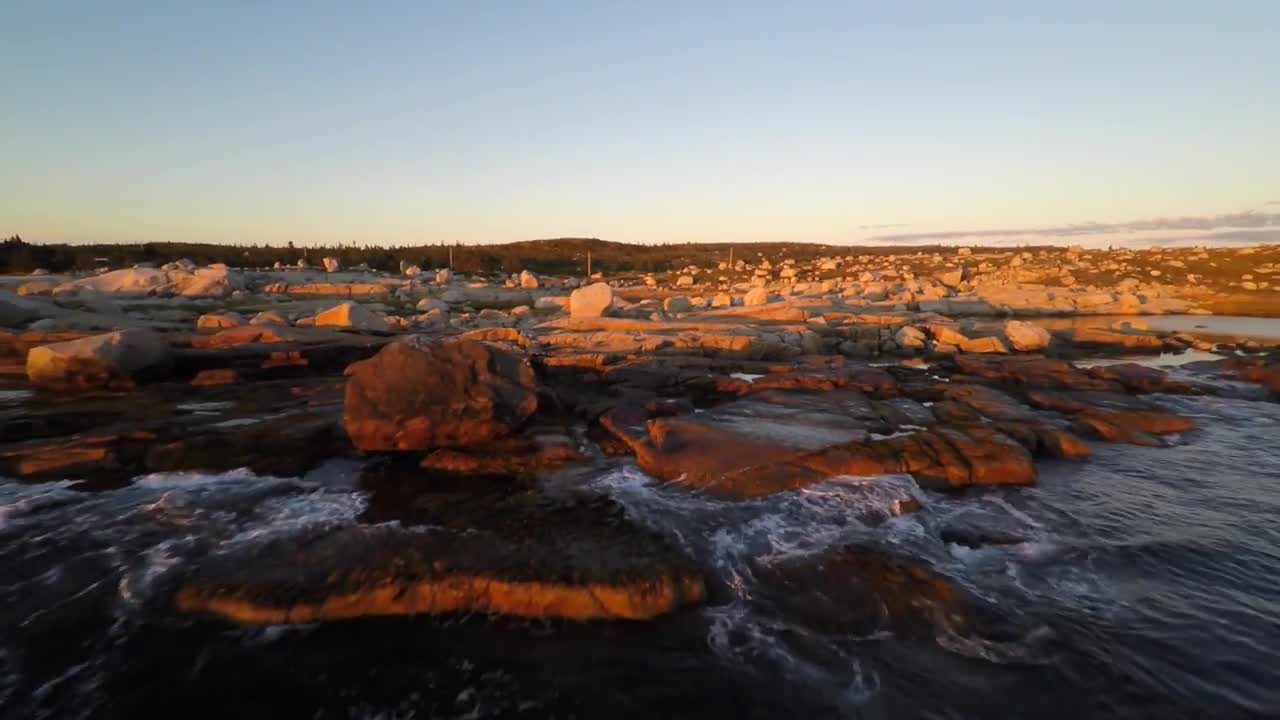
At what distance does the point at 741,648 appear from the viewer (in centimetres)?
540

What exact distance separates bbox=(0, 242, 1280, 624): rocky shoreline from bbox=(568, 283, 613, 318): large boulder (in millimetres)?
140

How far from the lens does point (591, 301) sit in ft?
84.7

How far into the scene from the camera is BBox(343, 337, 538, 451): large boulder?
9.98 m

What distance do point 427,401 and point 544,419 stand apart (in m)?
2.69

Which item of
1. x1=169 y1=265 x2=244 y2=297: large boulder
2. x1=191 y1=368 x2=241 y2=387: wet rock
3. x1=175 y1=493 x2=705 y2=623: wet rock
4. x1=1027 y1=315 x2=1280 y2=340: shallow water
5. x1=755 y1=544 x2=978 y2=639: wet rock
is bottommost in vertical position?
x1=1027 y1=315 x2=1280 y2=340: shallow water

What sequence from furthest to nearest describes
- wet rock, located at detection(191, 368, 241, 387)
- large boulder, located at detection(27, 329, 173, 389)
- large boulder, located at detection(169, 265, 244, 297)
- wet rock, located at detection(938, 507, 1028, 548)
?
large boulder, located at detection(169, 265, 244, 297) < wet rock, located at detection(191, 368, 241, 387) < large boulder, located at detection(27, 329, 173, 389) < wet rock, located at detection(938, 507, 1028, 548)

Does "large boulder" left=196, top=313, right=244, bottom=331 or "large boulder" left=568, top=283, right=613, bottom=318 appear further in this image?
"large boulder" left=568, top=283, right=613, bottom=318

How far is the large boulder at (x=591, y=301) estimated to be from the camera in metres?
25.6

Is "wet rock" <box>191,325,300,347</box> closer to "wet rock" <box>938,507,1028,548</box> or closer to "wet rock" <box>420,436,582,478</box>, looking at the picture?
"wet rock" <box>420,436,582,478</box>

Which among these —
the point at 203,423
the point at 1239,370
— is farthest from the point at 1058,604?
the point at 1239,370

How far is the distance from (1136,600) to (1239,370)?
1750 cm

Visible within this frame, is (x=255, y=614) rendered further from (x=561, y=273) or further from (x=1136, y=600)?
(x=561, y=273)

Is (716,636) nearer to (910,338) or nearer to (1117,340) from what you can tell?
(910,338)

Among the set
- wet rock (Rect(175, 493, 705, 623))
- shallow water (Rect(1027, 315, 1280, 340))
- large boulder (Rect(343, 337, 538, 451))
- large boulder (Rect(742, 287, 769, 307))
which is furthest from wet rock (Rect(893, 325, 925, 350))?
wet rock (Rect(175, 493, 705, 623))
